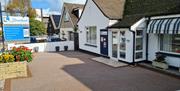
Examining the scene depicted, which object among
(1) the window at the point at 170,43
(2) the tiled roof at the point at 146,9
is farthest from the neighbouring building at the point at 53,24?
(1) the window at the point at 170,43

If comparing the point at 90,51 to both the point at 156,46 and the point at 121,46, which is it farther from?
the point at 156,46

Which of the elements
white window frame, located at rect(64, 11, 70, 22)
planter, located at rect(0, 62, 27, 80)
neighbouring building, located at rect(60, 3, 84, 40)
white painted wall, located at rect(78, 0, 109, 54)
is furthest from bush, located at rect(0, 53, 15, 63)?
white window frame, located at rect(64, 11, 70, 22)

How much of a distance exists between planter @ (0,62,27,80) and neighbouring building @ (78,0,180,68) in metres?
6.63

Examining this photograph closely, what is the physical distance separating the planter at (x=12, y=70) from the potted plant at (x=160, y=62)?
7562mm

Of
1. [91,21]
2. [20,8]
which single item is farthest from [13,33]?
[91,21]

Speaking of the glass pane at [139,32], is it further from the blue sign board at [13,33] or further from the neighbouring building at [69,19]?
the blue sign board at [13,33]

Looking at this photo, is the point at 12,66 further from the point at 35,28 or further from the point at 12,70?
the point at 35,28

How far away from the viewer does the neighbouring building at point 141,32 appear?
34.2 feet

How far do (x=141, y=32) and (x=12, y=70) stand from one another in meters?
Answer: 8.27

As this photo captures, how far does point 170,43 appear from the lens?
10859 mm

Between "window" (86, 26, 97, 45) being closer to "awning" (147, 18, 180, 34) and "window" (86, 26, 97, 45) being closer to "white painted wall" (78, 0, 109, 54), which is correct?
"white painted wall" (78, 0, 109, 54)

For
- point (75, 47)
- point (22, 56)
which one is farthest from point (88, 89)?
point (75, 47)

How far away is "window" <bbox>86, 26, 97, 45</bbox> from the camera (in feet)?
57.5

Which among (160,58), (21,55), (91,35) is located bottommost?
(160,58)
